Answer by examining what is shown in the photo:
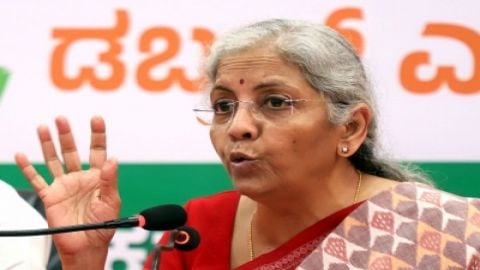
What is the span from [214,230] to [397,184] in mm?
410

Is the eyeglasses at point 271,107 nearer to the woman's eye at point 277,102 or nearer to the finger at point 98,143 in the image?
the woman's eye at point 277,102

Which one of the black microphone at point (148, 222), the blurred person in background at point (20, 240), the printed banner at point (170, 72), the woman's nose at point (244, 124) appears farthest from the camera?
the printed banner at point (170, 72)

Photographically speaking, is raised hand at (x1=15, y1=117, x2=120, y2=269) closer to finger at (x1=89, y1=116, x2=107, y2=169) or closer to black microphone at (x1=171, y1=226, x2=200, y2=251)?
finger at (x1=89, y1=116, x2=107, y2=169)

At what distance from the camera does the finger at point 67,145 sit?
6.04 feet

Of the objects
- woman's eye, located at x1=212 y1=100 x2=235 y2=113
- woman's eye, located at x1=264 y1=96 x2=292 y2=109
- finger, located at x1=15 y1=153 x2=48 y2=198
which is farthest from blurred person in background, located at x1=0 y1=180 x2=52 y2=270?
woman's eye, located at x1=264 y1=96 x2=292 y2=109

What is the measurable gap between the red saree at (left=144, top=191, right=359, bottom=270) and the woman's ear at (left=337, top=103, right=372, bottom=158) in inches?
4.9

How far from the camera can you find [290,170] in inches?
71.2

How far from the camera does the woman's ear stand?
74.9 inches

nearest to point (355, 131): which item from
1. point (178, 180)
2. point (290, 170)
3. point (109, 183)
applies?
point (290, 170)

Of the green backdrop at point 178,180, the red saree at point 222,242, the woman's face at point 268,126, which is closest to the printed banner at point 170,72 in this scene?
the green backdrop at point 178,180

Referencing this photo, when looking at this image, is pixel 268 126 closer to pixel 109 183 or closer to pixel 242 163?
pixel 242 163

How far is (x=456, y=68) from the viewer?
271 cm

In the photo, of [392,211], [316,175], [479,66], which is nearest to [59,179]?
[316,175]

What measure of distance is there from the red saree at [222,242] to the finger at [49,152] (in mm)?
259
